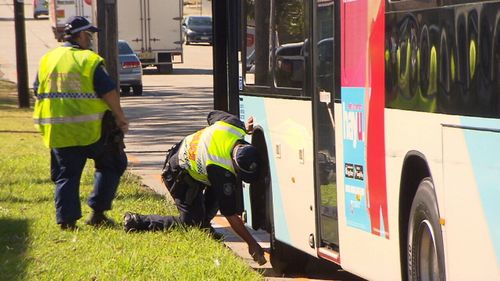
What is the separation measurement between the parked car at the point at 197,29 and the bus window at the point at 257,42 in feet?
172

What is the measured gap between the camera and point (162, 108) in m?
31.9

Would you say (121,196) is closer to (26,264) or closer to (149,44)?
(26,264)

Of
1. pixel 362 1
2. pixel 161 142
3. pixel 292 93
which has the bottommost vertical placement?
pixel 161 142

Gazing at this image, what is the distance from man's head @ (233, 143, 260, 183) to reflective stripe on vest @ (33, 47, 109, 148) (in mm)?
1596

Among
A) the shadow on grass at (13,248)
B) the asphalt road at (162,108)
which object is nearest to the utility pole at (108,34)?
the asphalt road at (162,108)

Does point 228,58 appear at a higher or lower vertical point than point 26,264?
higher

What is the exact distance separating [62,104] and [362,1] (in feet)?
12.5

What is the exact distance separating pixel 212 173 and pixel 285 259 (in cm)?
98

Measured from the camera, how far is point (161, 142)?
23.1m

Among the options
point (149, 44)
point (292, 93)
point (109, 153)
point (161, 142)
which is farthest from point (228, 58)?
point (149, 44)

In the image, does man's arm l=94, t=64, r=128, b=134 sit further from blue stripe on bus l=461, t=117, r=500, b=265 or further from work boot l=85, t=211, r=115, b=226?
blue stripe on bus l=461, t=117, r=500, b=265

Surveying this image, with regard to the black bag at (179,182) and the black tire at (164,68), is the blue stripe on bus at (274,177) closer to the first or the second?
the black bag at (179,182)

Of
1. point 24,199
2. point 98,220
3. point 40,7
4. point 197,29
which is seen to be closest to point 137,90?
point 24,199

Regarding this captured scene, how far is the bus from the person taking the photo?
5770 millimetres
